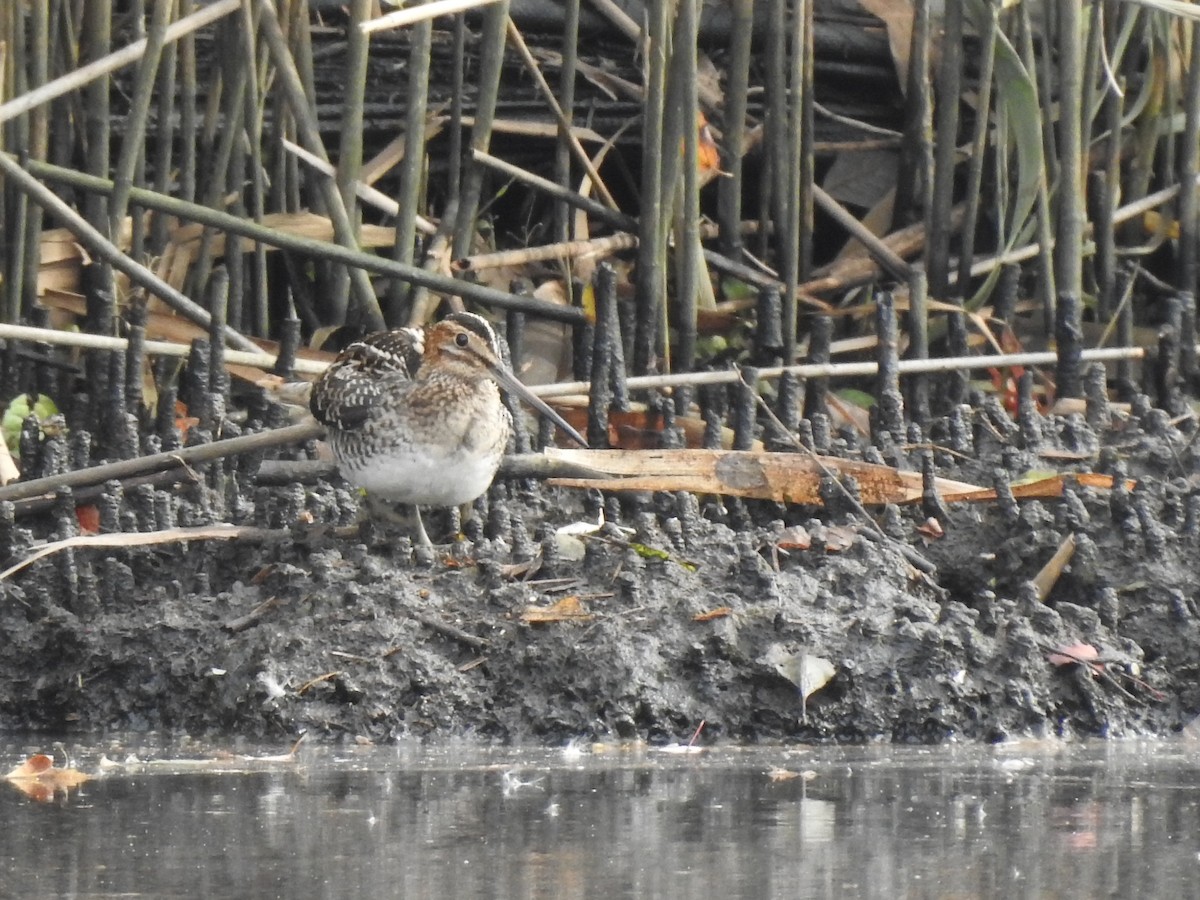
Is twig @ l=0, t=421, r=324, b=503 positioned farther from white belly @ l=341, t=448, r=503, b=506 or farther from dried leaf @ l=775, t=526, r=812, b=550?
dried leaf @ l=775, t=526, r=812, b=550

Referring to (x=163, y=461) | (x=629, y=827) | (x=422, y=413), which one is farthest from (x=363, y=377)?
(x=629, y=827)

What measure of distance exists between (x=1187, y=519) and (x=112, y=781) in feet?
9.04

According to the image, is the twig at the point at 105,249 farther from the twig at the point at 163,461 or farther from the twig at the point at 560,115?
the twig at the point at 560,115

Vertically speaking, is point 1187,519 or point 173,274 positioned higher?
point 173,274

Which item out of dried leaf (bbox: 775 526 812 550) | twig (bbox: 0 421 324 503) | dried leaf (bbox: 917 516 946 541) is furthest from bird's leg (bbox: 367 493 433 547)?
dried leaf (bbox: 917 516 946 541)

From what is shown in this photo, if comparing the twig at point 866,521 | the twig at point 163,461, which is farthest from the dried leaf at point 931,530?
the twig at point 163,461

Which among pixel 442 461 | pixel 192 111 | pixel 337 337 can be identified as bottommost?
pixel 442 461

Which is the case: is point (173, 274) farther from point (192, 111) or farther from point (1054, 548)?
point (1054, 548)

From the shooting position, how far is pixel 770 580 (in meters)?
5.13

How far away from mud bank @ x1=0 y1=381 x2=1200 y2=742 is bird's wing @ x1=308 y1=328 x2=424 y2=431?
0.94 feet

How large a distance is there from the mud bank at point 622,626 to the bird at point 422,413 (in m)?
0.17

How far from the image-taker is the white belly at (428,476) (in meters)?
5.45

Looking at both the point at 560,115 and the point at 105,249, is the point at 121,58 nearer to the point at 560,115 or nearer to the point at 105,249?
the point at 105,249

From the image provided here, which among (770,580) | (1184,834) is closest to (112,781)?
(770,580)
